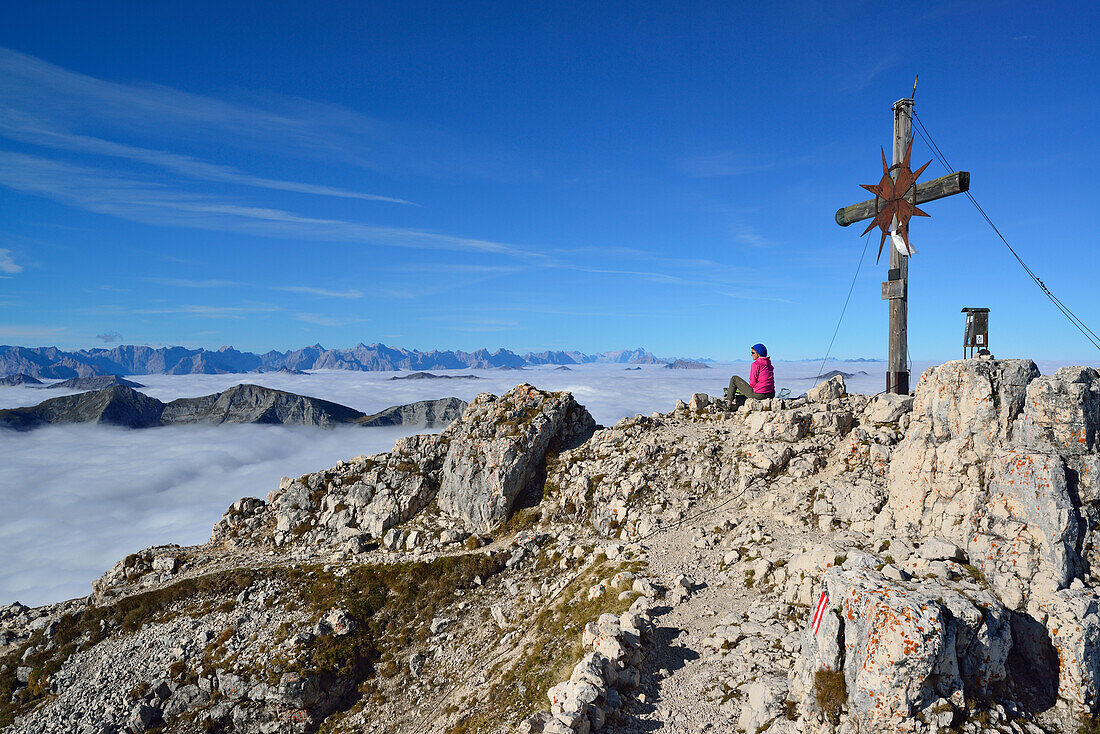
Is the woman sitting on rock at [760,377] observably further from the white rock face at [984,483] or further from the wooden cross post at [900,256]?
the white rock face at [984,483]

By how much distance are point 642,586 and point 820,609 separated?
22.1ft

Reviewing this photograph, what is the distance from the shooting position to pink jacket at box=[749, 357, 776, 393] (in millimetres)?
28234

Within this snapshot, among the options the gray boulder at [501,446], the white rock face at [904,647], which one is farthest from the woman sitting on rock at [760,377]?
the white rock face at [904,647]

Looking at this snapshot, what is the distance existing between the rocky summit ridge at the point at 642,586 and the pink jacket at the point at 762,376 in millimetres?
1139

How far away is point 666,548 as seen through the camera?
21.6 metres

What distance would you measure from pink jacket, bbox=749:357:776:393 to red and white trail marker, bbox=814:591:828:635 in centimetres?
1696

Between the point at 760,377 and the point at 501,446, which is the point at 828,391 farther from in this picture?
the point at 501,446

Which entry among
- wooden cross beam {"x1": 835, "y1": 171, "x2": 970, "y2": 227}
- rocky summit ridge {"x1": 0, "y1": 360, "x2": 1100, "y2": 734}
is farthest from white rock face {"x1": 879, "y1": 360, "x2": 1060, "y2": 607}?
wooden cross beam {"x1": 835, "y1": 171, "x2": 970, "y2": 227}

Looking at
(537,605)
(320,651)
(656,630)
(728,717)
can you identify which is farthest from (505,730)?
(320,651)

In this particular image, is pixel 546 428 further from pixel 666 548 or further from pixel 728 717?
pixel 728 717

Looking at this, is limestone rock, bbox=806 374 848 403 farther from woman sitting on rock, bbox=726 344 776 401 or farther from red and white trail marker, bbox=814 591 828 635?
red and white trail marker, bbox=814 591 828 635

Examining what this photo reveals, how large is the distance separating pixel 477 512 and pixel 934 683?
78.1 ft

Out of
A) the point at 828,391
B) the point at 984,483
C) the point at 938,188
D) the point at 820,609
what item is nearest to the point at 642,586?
the point at 820,609

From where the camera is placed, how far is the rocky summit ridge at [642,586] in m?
11.6
